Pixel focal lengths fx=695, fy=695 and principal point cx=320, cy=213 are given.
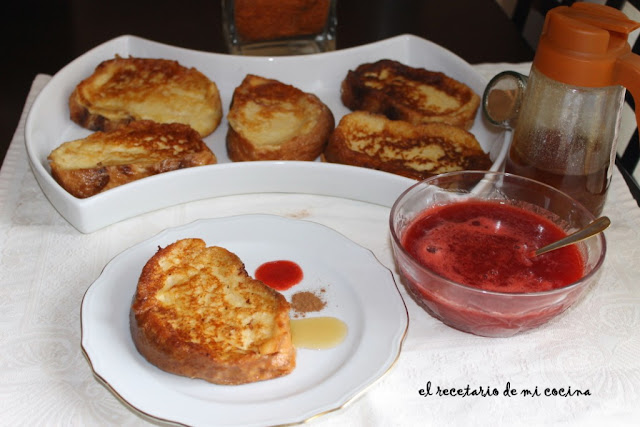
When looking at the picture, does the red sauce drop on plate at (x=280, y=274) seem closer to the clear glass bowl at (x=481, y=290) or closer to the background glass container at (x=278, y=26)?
the clear glass bowl at (x=481, y=290)

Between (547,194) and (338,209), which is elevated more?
(547,194)

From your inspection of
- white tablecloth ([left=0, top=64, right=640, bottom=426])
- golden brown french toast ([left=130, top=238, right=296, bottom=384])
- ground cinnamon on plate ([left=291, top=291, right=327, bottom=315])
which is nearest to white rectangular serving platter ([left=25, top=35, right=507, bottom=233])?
white tablecloth ([left=0, top=64, right=640, bottom=426])

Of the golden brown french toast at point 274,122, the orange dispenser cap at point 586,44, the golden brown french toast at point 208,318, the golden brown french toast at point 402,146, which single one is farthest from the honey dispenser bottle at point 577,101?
the golden brown french toast at point 208,318

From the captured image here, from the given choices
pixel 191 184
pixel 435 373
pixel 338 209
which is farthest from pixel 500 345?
pixel 191 184

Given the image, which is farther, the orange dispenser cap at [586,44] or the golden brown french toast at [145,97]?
the golden brown french toast at [145,97]

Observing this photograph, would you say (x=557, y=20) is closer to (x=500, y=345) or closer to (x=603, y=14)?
(x=603, y=14)

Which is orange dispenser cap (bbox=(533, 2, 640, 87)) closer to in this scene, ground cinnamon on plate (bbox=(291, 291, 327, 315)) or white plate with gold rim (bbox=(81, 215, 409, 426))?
white plate with gold rim (bbox=(81, 215, 409, 426))

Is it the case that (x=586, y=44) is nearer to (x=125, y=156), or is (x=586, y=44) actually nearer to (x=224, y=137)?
(x=224, y=137)
